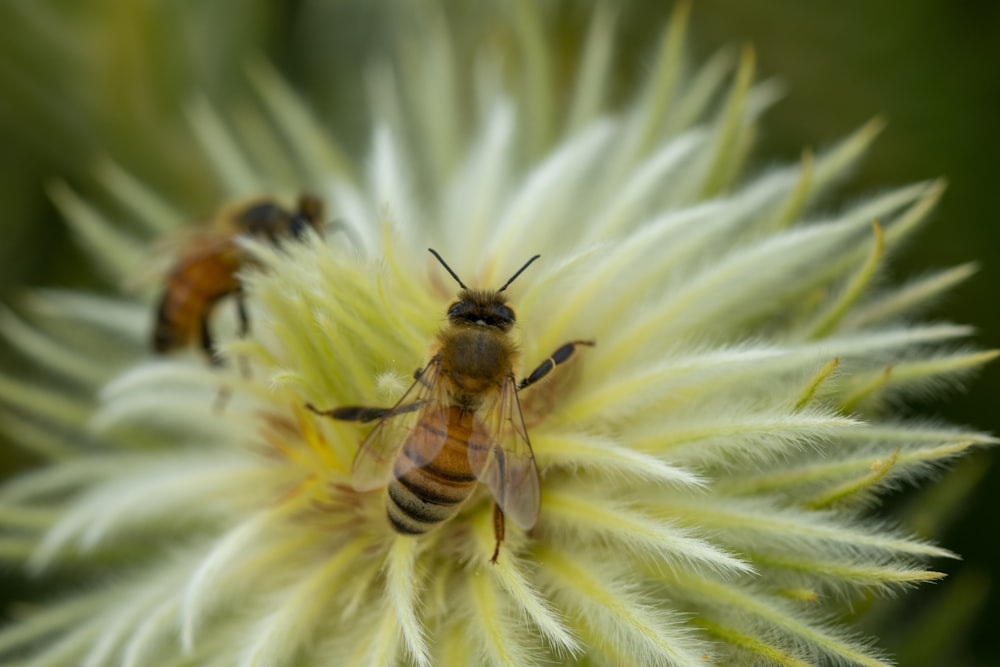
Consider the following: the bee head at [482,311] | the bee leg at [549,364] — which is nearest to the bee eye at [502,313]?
the bee head at [482,311]

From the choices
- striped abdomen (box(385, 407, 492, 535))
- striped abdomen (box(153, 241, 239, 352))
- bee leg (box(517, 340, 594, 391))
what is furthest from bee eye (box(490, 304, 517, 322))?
striped abdomen (box(153, 241, 239, 352))

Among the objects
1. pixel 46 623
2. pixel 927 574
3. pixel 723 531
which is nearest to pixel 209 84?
pixel 46 623

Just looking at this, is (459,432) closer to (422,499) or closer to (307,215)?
(422,499)

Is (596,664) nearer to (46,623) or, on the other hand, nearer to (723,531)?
(723,531)

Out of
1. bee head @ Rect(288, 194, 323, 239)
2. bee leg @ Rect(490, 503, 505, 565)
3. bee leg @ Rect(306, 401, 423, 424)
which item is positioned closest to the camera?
bee leg @ Rect(490, 503, 505, 565)

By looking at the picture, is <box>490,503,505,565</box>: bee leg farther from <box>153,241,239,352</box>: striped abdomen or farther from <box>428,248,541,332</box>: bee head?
<box>153,241,239,352</box>: striped abdomen

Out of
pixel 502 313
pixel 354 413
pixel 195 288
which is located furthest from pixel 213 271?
pixel 502 313
